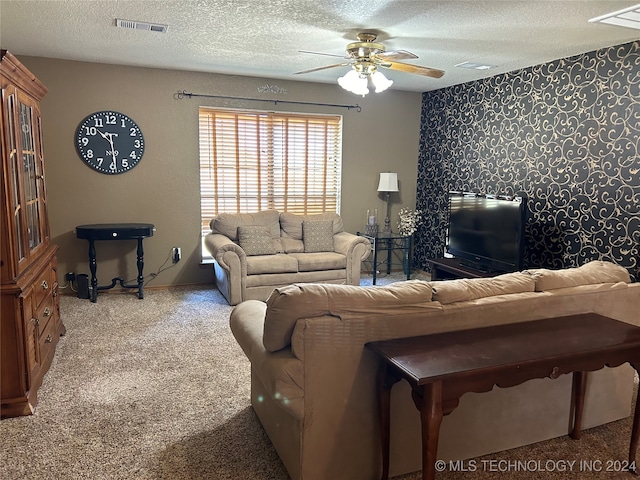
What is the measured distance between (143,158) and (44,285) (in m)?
2.40

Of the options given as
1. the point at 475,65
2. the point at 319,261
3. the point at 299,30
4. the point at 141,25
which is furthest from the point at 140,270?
the point at 475,65

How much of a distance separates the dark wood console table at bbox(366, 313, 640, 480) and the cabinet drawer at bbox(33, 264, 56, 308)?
2.37 m

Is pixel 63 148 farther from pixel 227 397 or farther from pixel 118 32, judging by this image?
pixel 227 397

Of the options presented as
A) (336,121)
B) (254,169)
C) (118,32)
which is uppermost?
(118,32)

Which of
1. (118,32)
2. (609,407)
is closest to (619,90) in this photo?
(609,407)

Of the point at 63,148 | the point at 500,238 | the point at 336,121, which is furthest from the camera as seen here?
the point at 336,121

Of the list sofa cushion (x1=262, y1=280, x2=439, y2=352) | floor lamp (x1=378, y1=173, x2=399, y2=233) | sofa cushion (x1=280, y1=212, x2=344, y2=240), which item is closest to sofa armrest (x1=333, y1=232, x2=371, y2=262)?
sofa cushion (x1=280, y1=212, x2=344, y2=240)

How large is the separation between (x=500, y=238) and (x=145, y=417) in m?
3.58

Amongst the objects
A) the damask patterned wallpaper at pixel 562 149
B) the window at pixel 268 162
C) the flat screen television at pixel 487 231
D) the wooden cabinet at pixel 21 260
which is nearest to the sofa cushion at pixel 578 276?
the damask patterned wallpaper at pixel 562 149

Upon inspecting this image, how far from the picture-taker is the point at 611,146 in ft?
12.9

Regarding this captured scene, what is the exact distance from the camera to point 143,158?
17.7 ft

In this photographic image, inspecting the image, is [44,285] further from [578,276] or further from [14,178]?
[578,276]

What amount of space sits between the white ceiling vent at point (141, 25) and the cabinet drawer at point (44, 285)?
1.94m

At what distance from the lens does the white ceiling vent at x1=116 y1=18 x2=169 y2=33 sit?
3.54 metres
